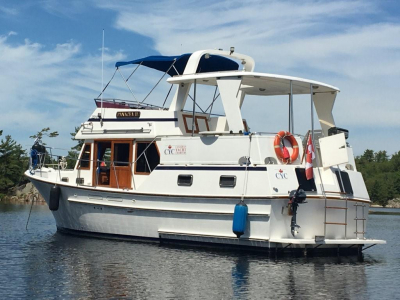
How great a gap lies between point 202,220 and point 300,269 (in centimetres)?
304

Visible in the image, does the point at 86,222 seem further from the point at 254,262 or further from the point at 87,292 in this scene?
the point at 87,292

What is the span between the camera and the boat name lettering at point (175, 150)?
16.7m

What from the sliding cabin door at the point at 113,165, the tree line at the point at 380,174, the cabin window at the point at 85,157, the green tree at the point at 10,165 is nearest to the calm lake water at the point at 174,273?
the sliding cabin door at the point at 113,165

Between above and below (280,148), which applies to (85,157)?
below

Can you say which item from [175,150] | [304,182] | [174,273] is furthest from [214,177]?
[174,273]

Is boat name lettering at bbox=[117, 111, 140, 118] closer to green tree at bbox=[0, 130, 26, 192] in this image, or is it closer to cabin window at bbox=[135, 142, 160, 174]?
cabin window at bbox=[135, 142, 160, 174]

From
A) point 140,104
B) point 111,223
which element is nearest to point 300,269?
point 111,223

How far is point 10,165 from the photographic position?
56906 mm

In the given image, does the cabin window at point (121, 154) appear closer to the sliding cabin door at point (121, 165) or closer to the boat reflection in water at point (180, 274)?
the sliding cabin door at point (121, 165)

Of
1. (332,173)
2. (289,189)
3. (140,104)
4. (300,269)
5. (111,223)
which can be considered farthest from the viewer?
(140,104)

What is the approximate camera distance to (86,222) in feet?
60.5

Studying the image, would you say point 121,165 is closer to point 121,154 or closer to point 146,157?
point 121,154

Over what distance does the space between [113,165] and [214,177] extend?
373cm

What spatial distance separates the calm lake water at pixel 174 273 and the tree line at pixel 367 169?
6.41 m
